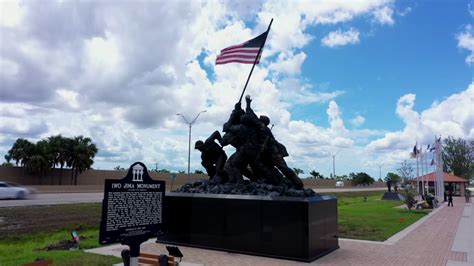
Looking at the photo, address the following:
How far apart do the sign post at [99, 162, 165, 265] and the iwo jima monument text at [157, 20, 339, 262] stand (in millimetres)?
2463

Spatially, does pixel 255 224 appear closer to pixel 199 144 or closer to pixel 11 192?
pixel 199 144

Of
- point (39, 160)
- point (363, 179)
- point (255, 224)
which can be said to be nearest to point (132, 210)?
point (255, 224)

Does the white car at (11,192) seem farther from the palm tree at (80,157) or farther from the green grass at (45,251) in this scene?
the palm tree at (80,157)

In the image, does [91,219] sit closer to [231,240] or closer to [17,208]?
[17,208]

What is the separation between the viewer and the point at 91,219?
1820 centimetres

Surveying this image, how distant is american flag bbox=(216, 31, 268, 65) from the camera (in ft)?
44.8

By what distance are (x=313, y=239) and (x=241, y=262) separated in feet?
6.28

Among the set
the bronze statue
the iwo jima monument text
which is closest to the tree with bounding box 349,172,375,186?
the iwo jima monument text

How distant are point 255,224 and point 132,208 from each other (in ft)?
16.5

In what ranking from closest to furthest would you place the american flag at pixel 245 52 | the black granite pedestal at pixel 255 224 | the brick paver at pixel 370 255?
the brick paver at pixel 370 255
the black granite pedestal at pixel 255 224
the american flag at pixel 245 52

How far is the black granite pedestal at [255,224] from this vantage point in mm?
9906

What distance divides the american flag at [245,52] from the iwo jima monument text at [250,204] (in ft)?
0.12

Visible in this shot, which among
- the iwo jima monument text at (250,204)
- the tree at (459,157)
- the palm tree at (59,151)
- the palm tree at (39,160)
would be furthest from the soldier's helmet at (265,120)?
the tree at (459,157)

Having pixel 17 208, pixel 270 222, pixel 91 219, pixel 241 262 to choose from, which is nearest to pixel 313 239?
pixel 270 222
